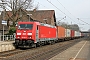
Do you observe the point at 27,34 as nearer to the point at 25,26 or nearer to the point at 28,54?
the point at 25,26

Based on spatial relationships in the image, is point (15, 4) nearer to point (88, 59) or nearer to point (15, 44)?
point (15, 44)

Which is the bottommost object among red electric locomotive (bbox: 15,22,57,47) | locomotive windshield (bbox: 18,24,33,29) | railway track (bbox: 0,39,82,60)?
railway track (bbox: 0,39,82,60)

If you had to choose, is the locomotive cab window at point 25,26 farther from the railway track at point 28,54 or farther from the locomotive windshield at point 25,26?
the railway track at point 28,54

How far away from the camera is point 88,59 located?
1641 centimetres

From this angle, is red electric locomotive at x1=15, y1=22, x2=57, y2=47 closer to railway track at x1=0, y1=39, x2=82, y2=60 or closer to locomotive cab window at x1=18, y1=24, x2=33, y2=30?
locomotive cab window at x1=18, y1=24, x2=33, y2=30

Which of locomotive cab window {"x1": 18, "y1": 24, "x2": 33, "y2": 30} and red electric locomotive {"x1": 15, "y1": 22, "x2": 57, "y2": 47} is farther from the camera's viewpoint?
locomotive cab window {"x1": 18, "y1": 24, "x2": 33, "y2": 30}

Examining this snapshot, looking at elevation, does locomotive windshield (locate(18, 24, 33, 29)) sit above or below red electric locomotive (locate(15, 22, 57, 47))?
above

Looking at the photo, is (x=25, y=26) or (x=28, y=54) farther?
(x=25, y=26)

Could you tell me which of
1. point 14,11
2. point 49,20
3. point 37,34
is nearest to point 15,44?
point 37,34

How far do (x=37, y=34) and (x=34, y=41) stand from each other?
4.72ft

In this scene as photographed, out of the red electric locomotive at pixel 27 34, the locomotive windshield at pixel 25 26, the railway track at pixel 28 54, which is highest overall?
the locomotive windshield at pixel 25 26

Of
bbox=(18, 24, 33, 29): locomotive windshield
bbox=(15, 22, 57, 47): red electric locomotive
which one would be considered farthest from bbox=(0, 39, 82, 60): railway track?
bbox=(18, 24, 33, 29): locomotive windshield

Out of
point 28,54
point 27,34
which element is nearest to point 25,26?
point 27,34

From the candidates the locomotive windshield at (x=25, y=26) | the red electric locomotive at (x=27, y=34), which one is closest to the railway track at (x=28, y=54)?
the red electric locomotive at (x=27, y=34)
